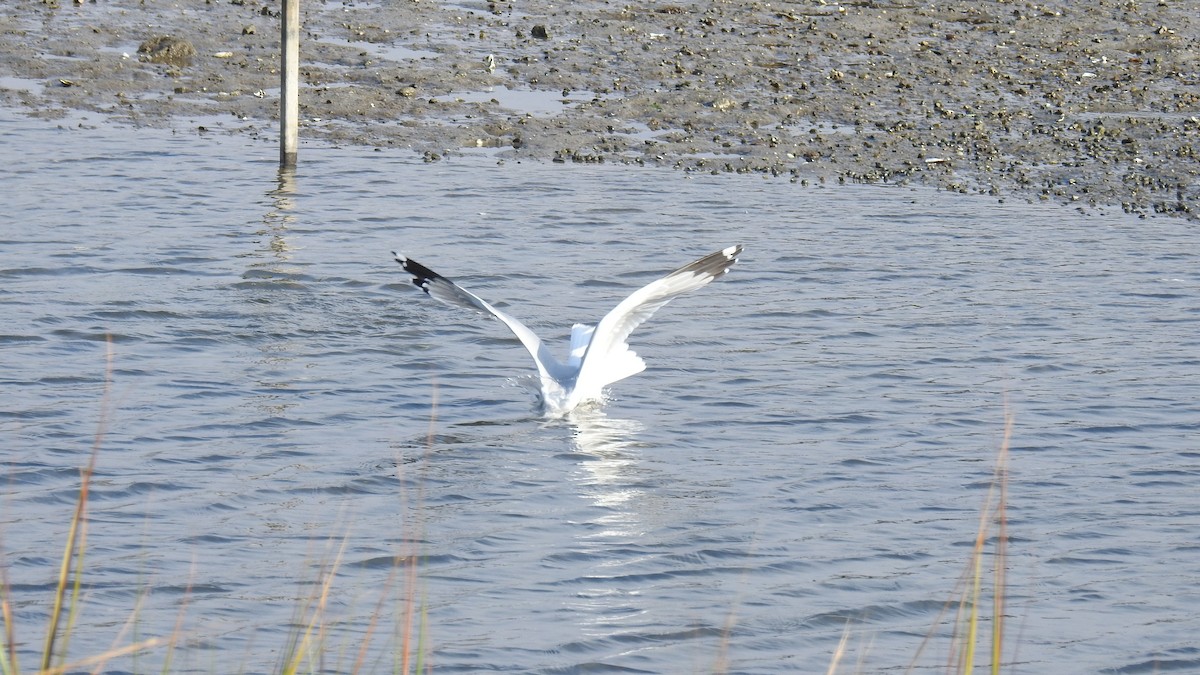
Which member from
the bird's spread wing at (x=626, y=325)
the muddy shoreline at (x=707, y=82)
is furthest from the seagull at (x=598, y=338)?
the muddy shoreline at (x=707, y=82)

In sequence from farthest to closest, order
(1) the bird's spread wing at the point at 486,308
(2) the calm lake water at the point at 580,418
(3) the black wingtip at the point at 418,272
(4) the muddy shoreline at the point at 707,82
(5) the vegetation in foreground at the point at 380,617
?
(4) the muddy shoreline at the point at 707,82
(3) the black wingtip at the point at 418,272
(1) the bird's spread wing at the point at 486,308
(2) the calm lake water at the point at 580,418
(5) the vegetation in foreground at the point at 380,617

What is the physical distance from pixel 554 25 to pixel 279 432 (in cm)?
1025

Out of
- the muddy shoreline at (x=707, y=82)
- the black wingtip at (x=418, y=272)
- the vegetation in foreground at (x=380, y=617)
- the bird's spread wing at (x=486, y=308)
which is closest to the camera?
the vegetation in foreground at (x=380, y=617)

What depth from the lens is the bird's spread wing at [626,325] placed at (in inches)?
350

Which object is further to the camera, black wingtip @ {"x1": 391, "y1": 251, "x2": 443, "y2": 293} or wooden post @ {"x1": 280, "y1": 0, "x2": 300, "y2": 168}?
wooden post @ {"x1": 280, "y1": 0, "x2": 300, "y2": 168}

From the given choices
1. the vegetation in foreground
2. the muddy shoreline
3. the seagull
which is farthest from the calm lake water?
the muddy shoreline

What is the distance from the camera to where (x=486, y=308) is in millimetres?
8844

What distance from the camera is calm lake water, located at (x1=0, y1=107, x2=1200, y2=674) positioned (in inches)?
251

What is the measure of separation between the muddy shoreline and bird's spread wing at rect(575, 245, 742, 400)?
5.22 metres

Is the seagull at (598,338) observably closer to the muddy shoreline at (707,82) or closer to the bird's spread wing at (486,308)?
the bird's spread wing at (486,308)

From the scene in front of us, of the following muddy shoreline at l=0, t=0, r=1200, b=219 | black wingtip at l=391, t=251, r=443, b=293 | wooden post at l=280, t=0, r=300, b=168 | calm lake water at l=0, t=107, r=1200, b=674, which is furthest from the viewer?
muddy shoreline at l=0, t=0, r=1200, b=219

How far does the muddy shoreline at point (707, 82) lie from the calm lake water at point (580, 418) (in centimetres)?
76

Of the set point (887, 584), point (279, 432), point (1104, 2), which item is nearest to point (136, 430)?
point (279, 432)

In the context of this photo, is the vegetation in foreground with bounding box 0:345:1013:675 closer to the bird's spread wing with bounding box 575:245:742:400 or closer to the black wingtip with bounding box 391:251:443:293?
the bird's spread wing with bounding box 575:245:742:400
